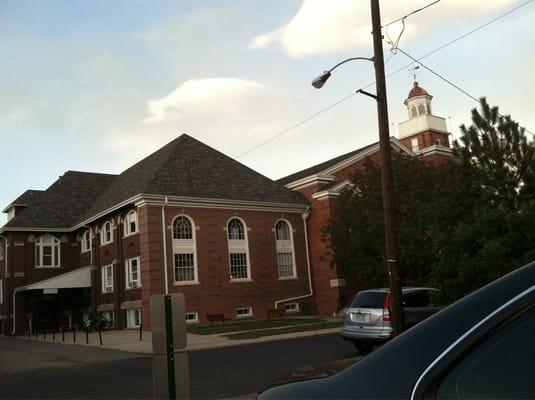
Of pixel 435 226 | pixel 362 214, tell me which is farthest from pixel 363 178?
pixel 435 226

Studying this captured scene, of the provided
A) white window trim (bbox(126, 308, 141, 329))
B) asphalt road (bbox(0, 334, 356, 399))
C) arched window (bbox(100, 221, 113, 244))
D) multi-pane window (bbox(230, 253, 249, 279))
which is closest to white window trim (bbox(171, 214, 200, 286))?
multi-pane window (bbox(230, 253, 249, 279))

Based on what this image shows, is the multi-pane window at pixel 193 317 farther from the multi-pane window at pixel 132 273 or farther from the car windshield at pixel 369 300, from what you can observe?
the car windshield at pixel 369 300

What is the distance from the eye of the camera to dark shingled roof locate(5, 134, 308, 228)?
33719mm

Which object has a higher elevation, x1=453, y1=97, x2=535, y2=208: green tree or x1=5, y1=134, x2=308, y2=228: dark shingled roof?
x1=5, y1=134, x2=308, y2=228: dark shingled roof

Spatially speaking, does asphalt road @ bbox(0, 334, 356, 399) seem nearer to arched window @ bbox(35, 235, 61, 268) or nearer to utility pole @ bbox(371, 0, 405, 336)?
utility pole @ bbox(371, 0, 405, 336)

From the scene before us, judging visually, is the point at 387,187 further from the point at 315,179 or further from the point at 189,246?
the point at 315,179

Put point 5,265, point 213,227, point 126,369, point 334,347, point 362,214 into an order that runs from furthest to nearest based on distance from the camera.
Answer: point 5,265 → point 213,227 → point 362,214 → point 334,347 → point 126,369

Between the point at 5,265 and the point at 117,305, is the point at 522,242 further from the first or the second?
the point at 5,265

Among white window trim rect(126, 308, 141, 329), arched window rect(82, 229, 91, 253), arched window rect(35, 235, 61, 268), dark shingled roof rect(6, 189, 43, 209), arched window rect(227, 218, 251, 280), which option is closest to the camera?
white window trim rect(126, 308, 141, 329)

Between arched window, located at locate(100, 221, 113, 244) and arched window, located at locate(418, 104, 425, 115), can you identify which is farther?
arched window, located at locate(418, 104, 425, 115)

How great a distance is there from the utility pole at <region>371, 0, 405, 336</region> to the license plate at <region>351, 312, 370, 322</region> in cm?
184

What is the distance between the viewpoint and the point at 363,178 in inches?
1110

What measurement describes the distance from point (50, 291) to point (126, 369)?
25.3 meters

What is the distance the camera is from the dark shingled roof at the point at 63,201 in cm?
4175
